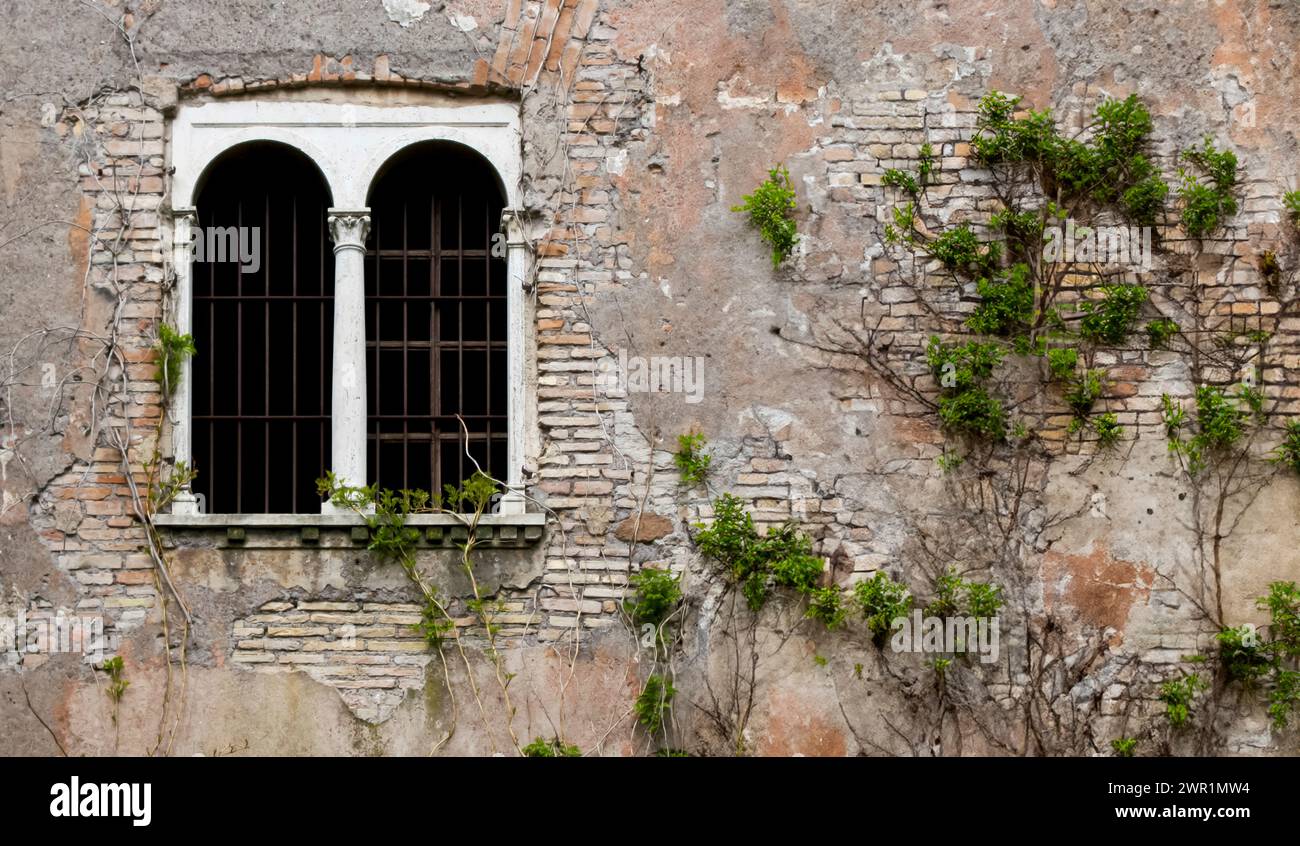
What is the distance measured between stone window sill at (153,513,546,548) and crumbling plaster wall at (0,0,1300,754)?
90mm

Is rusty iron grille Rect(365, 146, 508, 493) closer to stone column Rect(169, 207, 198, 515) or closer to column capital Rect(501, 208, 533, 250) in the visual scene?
column capital Rect(501, 208, 533, 250)

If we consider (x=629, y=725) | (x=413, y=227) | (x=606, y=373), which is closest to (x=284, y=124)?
(x=413, y=227)

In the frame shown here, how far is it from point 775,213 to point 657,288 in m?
0.74

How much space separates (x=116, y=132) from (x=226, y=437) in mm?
1742

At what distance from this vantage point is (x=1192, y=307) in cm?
695

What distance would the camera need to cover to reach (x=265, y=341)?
7.04 m

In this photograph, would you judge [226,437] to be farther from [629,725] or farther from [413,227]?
[629,725]

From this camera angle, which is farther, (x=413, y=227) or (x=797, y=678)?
(x=413, y=227)

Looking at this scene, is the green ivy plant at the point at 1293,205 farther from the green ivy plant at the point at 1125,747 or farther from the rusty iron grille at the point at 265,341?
the rusty iron grille at the point at 265,341

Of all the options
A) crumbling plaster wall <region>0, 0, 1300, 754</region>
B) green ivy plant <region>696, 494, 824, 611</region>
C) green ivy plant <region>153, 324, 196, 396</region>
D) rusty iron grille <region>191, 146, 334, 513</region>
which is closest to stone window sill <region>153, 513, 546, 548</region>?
crumbling plaster wall <region>0, 0, 1300, 754</region>

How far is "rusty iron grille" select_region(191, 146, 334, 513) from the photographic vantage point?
22.9 ft

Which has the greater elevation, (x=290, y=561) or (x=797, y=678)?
(x=290, y=561)

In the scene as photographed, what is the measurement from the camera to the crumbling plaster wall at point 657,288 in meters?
6.69

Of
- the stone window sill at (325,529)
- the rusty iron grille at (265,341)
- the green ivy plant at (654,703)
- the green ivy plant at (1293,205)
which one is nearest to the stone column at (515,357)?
the stone window sill at (325,529)
